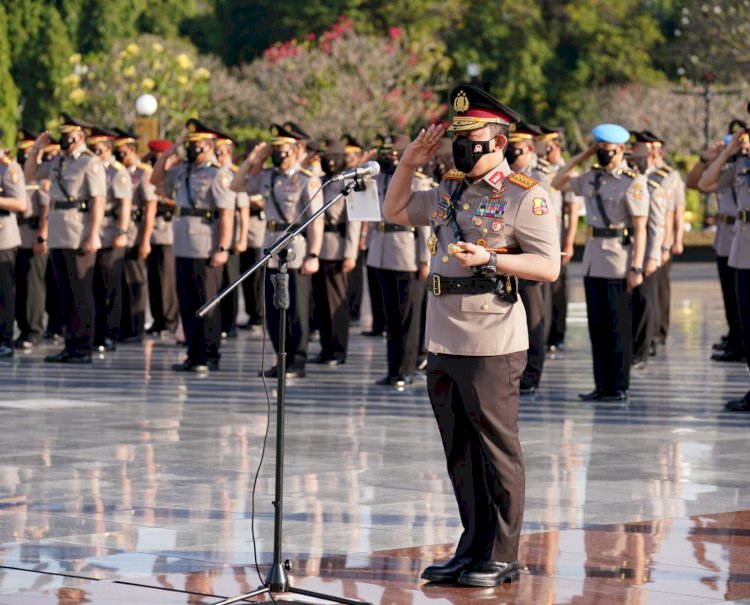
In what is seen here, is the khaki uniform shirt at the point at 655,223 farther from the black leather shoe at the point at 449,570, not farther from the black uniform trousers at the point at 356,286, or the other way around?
the black leather shoe at the point at 449,570

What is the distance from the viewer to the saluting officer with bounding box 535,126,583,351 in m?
15.1

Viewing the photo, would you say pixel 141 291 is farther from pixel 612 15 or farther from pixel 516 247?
pixel 612 15

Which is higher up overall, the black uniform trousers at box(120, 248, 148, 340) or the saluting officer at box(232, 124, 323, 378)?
the saluting officer at box(232, 124, 323, 378)

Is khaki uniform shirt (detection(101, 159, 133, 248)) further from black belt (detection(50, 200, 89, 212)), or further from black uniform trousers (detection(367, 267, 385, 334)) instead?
black uniform trousers (detection(367, 267, 385, 334))

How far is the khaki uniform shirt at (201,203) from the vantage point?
50.3 ft

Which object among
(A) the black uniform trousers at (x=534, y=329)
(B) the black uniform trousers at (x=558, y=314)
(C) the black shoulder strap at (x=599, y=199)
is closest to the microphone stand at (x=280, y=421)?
(C) the black shoulder strap at (x=599, y=199)

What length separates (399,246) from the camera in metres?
14.6

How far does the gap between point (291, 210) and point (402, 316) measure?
1.26m

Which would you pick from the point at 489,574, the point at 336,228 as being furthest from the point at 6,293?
the point at 489,574

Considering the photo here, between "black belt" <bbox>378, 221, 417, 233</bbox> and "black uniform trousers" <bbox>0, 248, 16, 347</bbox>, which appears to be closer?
"black belt" <bbox>378, 221, 417, 233</bbox>

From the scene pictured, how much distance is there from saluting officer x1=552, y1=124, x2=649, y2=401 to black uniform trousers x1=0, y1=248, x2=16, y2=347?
5.44 meters

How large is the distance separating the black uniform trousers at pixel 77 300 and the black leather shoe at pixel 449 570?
935 centimetres

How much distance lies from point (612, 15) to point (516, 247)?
6143cm

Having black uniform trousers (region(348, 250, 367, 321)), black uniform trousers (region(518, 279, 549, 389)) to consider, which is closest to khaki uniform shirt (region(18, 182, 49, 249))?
black uniform trousers (region(348, 250, 367, 321))
